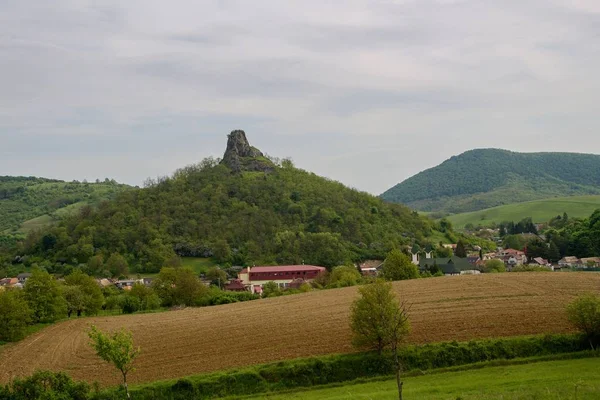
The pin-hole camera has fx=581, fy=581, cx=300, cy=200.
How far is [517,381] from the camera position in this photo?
99.5 ft

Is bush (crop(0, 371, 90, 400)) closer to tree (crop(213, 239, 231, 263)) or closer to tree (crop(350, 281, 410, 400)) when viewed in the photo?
tree (crop(350, 281, 410, 400))

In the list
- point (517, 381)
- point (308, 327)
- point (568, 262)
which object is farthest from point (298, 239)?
point (517, 381)

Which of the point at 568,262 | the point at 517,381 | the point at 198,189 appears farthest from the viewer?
the point at 198,189

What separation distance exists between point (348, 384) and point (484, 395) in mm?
10116

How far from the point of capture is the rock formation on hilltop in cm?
17562

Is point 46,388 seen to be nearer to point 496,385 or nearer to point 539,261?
point 496,385

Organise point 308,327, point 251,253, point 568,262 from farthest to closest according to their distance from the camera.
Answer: point 251,253 < point 568,262 < point 308,327

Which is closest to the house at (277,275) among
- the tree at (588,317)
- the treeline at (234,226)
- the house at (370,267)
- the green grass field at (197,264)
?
the house at (370,267)

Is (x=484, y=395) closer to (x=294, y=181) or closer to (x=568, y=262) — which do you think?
(x=568, y=262)

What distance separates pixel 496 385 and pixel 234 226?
117 meters

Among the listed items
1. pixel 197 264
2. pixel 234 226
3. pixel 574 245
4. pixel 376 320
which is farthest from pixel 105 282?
pixel 574 245

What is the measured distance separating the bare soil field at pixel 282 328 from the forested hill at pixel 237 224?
65310mm

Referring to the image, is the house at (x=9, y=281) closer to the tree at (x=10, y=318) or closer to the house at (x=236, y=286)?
the house at (x=236, y=286)

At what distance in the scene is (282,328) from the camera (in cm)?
4853
